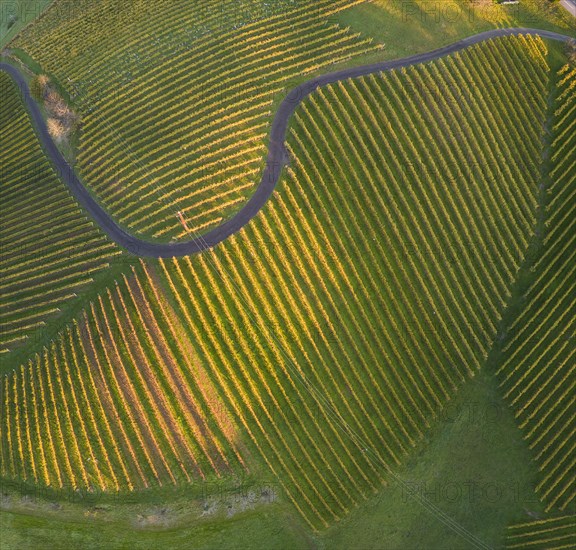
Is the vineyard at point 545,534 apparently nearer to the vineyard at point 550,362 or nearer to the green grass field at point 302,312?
the green grass field at point 302,312

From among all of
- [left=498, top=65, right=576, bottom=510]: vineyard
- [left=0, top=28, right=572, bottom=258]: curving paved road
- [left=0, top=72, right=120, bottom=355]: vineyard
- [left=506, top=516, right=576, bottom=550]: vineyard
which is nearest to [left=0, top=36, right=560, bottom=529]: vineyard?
[left=0, top=28, right=572, bottom=258]: curving paved road

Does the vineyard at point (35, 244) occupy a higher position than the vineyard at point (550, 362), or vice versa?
the vineyard at point (550, 362)

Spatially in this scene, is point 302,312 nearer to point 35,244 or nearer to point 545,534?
point 35,244

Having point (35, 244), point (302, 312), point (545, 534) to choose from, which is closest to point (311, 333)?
point (302, 312)

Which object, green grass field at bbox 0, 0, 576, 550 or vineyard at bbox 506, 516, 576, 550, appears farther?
vineyard at bbox 506, 516, 576, 550

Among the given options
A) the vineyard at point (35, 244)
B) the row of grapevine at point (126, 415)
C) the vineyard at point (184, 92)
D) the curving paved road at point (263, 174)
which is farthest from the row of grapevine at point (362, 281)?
the vineyard at point (35, 244)

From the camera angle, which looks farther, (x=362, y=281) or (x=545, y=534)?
(x=362, y=281)

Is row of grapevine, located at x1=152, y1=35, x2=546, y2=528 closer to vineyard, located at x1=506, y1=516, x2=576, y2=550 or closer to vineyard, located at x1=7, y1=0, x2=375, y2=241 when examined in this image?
vineyard, located at x1=7, y1=0, x2=375, y2=241
